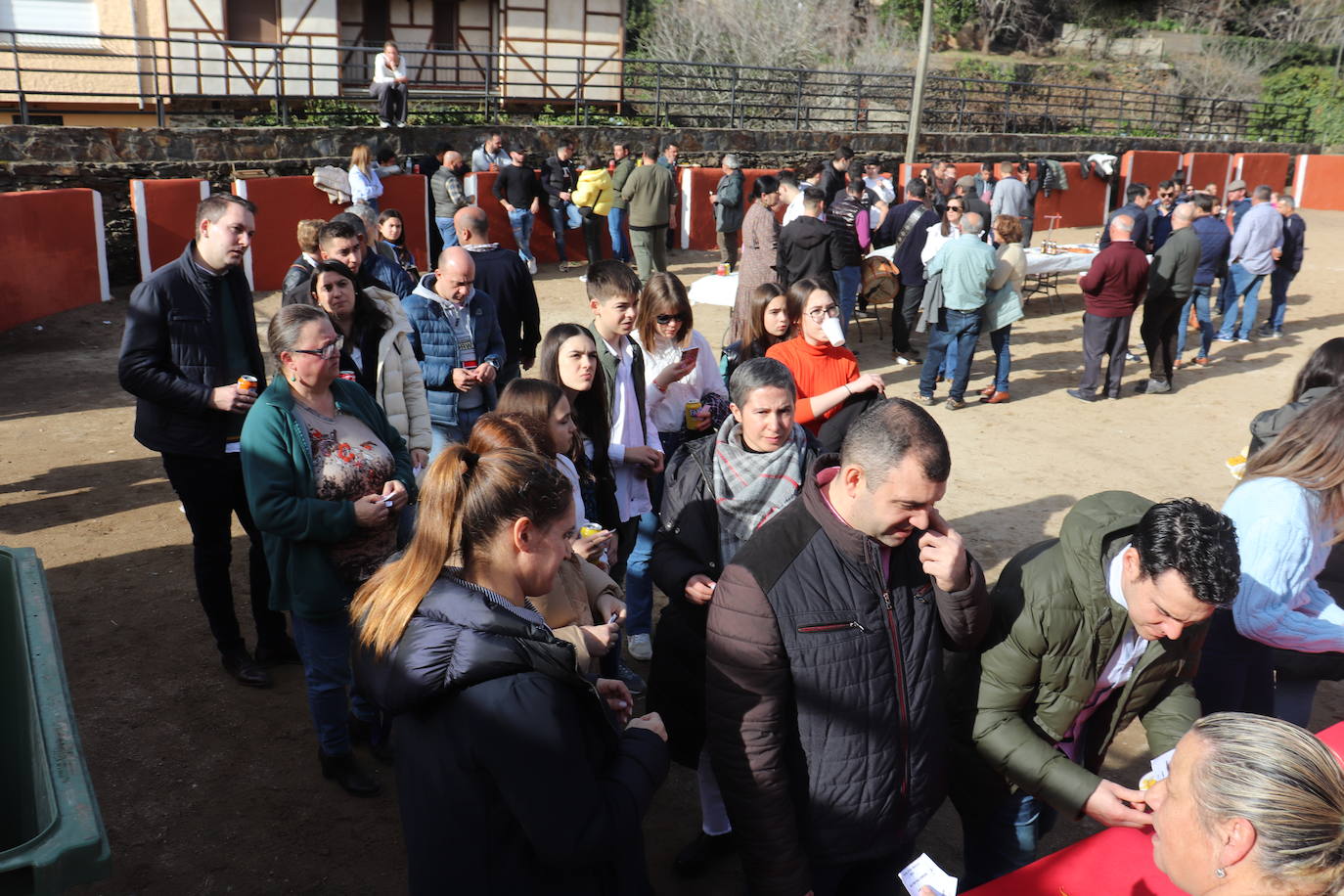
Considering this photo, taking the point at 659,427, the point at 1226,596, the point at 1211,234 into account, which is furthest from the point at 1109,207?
the point at 1226,596

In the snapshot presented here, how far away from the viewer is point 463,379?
5133 millimetres

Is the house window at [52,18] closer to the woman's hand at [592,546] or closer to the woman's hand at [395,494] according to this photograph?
the woman's hand at [395,494]

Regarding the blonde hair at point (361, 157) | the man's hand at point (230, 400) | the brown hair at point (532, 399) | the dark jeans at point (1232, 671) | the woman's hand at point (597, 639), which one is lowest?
the dark jeans at point (1232, 671)

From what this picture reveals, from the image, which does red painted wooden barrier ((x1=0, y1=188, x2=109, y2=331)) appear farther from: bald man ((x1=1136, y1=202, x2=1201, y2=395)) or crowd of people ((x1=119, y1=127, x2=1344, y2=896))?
bald man ((x1=1136, y1=202, x2=1201, y2=395))

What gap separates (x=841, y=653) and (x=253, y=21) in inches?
A: 946

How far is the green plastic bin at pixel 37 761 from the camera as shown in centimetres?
192

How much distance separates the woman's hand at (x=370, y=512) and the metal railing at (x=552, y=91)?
483 inches

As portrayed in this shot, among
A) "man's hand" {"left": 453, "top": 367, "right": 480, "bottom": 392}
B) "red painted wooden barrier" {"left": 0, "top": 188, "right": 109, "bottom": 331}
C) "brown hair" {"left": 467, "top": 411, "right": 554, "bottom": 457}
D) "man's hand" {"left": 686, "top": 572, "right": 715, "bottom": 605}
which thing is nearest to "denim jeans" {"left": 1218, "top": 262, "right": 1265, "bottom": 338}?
"man's hand" {"left": 453, "top": 367, "right": 480, "bottom": 392}

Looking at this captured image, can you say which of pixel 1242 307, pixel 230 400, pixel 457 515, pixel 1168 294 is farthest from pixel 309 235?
pixel 1242 307

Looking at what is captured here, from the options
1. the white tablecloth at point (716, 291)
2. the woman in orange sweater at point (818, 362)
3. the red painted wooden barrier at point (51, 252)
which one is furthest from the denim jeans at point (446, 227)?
the woman in orange sweater at point (818, 362)

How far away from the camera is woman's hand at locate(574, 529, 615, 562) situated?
307 centimetres

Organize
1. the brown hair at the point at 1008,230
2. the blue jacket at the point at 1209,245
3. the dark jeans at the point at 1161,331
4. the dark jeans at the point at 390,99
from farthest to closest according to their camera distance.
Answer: the dark jeans at the point at 390,99, the blue jacket at the point at 1209,245, the dark jeans at the point at 1161,331, the brown hair at the point at 1008,230

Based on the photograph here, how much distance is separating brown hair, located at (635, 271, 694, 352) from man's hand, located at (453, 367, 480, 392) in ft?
2.91

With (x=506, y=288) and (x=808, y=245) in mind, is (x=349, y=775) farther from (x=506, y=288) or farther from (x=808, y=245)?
(x=808, y=245)
